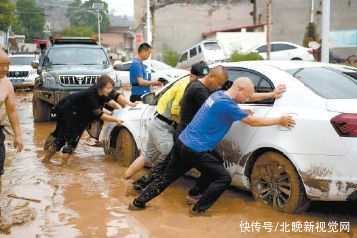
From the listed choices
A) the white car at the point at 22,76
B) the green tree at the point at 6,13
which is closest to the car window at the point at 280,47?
the white car at the point at 22,76

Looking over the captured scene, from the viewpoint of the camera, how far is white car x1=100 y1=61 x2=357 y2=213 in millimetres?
4434

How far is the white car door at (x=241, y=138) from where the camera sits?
16.9ft

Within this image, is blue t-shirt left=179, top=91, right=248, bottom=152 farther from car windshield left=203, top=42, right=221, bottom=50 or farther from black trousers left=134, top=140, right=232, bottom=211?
car windshield left=203, top=42, right=221, bottom=50

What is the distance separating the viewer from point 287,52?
82.6 feet

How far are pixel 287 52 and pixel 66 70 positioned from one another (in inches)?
625

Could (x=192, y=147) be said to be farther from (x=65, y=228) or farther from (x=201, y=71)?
(x=65, y=228)

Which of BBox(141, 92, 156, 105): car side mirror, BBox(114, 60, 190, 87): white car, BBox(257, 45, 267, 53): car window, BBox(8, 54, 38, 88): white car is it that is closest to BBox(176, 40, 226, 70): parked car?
BBox(257, 45, 267, 53): car window

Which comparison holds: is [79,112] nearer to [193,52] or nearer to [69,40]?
[69,40]

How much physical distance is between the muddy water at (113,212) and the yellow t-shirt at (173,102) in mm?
952

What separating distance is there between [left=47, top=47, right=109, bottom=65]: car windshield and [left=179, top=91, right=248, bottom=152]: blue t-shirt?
316 inches

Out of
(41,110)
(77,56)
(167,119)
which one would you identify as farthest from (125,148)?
(77,56)

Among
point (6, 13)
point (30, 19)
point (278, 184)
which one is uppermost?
point (30, 19)

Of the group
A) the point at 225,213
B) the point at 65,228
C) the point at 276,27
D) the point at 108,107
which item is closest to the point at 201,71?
the point at 225,213

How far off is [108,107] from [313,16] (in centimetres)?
2902
